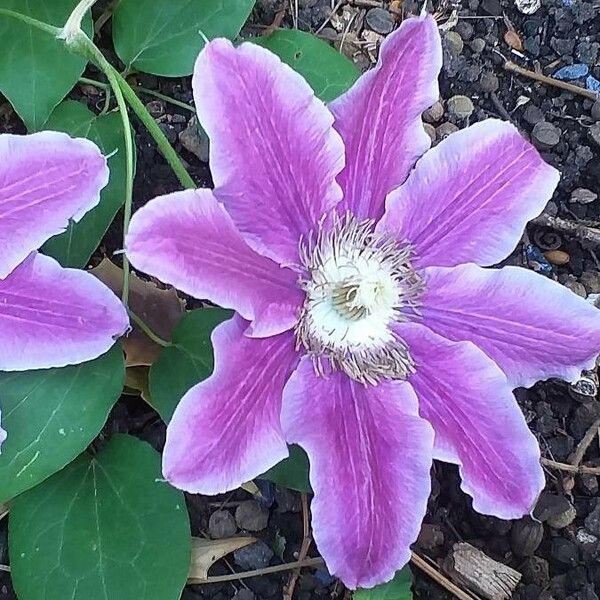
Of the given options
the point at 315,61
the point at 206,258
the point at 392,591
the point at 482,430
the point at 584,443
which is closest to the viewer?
the point at 206,258

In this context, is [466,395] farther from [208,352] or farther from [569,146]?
[569,146]

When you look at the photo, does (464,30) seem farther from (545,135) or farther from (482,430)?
(482,430)

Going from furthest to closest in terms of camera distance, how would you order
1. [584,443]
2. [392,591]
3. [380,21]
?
[380,21] < [584,443] < [392,591]

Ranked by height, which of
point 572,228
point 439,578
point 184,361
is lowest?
point 439,578

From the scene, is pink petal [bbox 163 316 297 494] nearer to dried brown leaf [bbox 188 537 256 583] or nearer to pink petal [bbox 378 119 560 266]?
pink petal [bbox 378 119 560 266]

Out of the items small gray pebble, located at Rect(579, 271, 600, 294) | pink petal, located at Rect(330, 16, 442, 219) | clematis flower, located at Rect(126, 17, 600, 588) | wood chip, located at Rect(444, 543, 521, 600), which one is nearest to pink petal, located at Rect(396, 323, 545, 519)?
clematis flower, located at Rect(126, 17, 600, 588)

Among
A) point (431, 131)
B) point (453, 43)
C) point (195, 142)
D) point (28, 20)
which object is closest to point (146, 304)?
point (195, 142)

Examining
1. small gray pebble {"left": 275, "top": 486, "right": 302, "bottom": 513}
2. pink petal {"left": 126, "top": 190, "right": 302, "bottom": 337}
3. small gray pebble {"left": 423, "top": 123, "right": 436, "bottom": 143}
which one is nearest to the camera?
pink petal {"left": 126, "top": 190, "right": 302, "bottom": 337}

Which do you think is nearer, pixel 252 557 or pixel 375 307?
pixel 375 307
